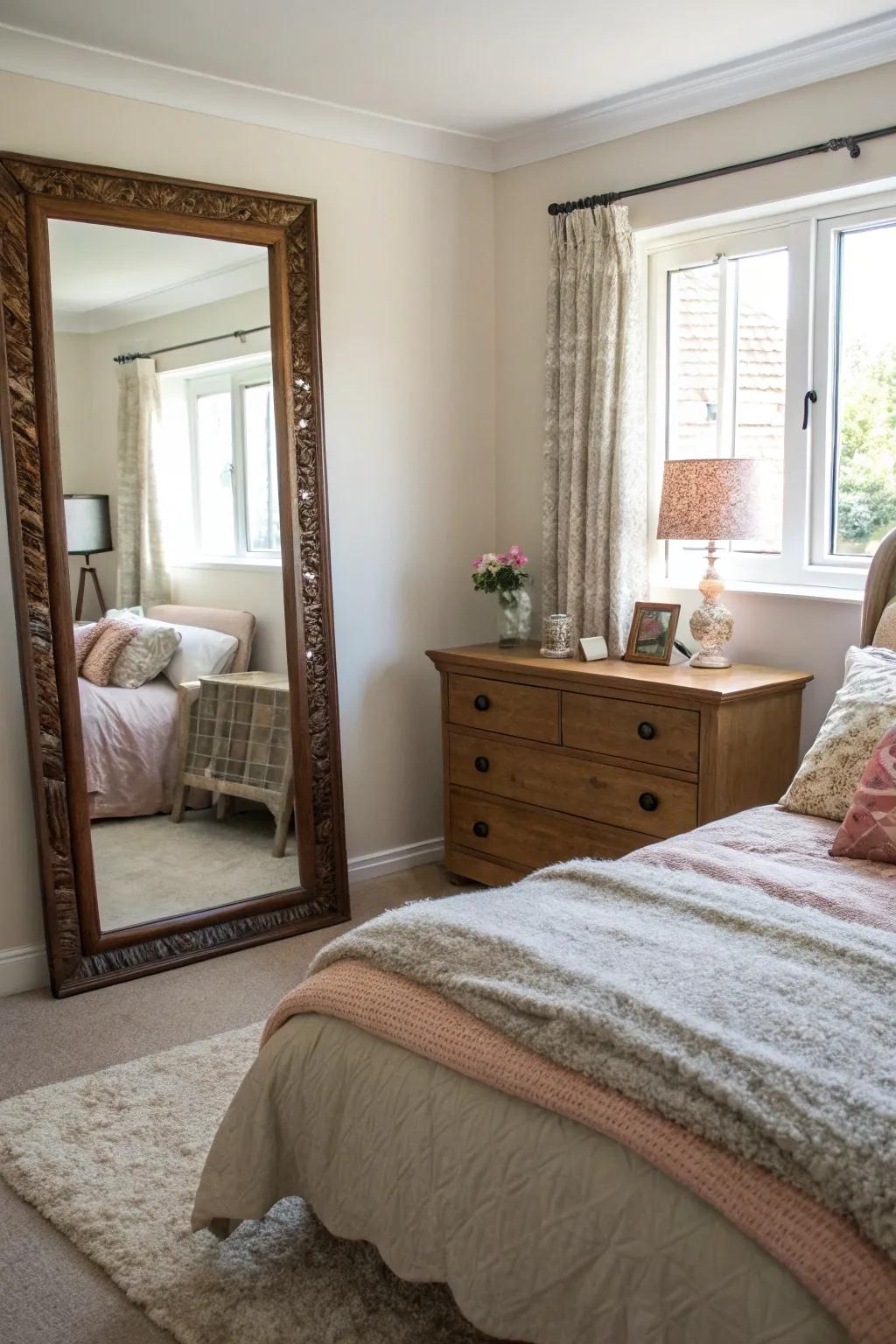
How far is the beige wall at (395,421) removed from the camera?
12.1ft

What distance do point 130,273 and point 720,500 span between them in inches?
67.7

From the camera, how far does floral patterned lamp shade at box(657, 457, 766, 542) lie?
3229 mm

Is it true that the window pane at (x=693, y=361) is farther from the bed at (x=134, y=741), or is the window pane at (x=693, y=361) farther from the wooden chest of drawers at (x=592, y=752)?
the bed at (x=134, y=741)

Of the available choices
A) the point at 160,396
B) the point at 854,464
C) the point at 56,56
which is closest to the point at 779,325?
the point at 854,464

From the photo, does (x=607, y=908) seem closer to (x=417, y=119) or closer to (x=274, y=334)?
(x=274, y=334)

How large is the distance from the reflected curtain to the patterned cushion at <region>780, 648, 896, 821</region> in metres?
1.80

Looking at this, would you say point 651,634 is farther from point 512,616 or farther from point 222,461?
point 222,461

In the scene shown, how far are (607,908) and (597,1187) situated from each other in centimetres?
62

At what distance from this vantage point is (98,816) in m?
3.24

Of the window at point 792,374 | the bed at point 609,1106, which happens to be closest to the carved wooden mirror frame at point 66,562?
the window at point 792,374

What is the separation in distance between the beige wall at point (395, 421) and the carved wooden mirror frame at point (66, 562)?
20cm

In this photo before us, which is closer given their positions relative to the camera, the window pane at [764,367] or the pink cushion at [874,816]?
the pink cushion at [874,816]

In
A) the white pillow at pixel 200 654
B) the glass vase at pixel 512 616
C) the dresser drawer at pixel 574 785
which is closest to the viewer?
the dresser drawer at pixel 574 785

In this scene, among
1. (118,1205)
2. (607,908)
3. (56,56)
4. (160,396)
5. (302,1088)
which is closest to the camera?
(302,1088)
